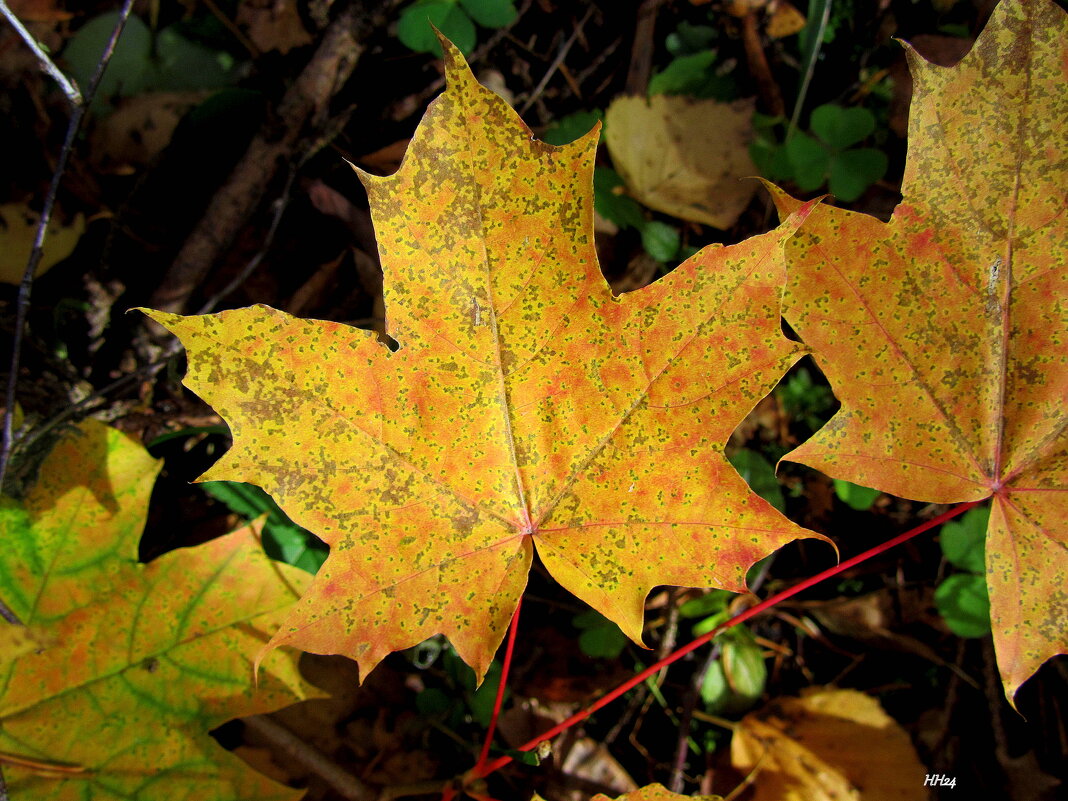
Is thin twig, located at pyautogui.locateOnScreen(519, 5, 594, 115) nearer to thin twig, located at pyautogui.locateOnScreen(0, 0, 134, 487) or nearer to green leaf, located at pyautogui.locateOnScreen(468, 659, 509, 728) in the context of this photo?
thin twig, located at pyautogui.locateOnScreen(0, 0, 134, 487)

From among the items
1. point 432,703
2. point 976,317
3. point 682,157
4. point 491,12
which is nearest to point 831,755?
point 432,703

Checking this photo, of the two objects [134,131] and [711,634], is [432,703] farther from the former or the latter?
[134,131]

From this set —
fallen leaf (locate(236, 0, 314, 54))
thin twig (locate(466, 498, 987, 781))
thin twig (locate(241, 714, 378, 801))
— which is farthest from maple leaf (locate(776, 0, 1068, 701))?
fallen leaf (locate(236, 0, 314, 54))

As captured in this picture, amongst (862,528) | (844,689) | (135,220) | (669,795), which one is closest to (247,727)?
(669,795)

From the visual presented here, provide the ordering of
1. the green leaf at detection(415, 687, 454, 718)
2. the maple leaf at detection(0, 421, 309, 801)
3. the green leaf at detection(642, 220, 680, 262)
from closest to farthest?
the maple leaf at detection(0, 421, 309, 801) < the green leaf at detection(415, 687, 454, 718) < the green leaf at detection(642, 220, 680, 262)

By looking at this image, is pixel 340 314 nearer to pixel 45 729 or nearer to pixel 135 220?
pixel 135 220

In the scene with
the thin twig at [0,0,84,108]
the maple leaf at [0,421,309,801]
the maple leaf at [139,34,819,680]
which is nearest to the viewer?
the maple leaf at [139,34,819,680]
